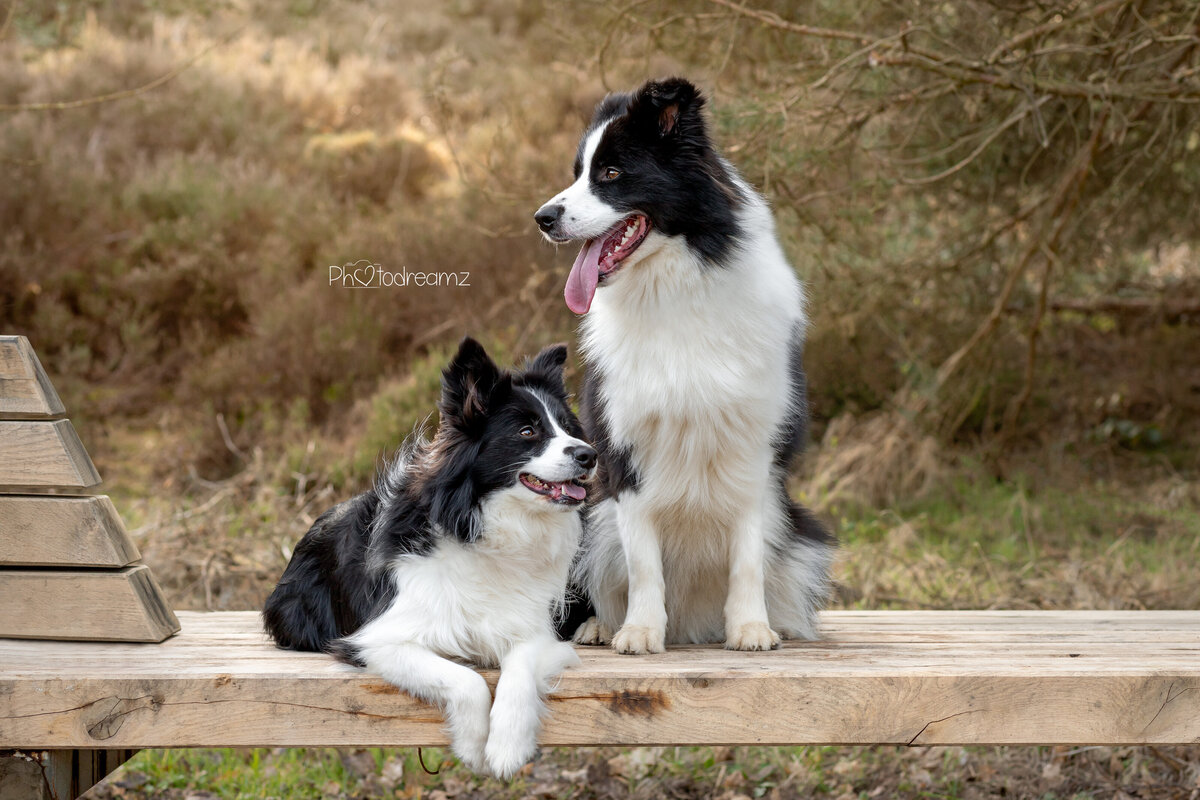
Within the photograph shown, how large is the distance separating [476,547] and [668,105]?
1.23 meters

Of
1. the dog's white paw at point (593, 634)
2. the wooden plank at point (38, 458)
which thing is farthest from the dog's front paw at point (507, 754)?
the wooden plank at point (38, 458)

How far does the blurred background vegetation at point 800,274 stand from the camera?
4559 millimetres

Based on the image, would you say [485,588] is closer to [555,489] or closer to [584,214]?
[555,489]

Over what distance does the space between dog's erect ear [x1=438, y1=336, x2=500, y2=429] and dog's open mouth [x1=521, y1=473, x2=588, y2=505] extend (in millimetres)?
207

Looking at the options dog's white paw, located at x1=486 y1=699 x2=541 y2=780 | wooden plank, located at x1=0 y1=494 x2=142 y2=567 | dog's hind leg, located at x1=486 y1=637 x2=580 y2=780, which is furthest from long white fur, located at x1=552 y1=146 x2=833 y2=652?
wooden plank, located at x1=0 y1=494 x2=142 y2=567

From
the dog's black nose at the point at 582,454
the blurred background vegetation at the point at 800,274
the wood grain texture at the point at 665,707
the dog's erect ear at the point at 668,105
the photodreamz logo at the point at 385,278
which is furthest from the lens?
the photodreamz logo at the point at 385,278

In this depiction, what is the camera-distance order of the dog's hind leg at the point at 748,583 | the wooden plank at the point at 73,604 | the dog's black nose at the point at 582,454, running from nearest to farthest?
the dog's black nose at the point at 582,454
the wooden plank at the point at 73,604
the dog's hind leg at the point at 748,583

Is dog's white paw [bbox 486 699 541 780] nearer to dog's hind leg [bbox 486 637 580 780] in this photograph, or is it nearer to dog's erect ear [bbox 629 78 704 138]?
dog's hind leg [bbox 486 637 580 780]

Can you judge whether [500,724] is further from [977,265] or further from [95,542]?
[977,265]

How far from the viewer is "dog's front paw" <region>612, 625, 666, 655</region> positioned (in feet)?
9.22

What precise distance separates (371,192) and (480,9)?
21.0 ft

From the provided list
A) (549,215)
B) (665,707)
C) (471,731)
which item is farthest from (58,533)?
(665,707)

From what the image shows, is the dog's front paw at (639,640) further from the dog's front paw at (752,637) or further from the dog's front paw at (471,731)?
the dog's front paw at (471,731)

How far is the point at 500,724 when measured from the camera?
2338 millimetres
